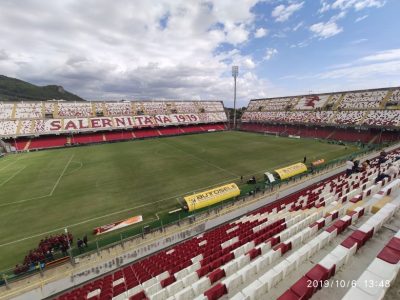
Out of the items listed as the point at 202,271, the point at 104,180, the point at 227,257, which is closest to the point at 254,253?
the point at 227,257

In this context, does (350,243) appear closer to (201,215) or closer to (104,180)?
(201,215)

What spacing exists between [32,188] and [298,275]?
1325 inches

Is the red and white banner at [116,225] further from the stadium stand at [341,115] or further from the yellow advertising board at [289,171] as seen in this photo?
the stadium stand at [341,115]

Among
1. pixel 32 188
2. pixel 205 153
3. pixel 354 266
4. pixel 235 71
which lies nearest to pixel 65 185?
pixel 32 188

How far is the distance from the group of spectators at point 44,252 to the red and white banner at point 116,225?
2.84 metres

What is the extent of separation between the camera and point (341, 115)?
6231 cm

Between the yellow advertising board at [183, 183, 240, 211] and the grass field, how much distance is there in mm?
2899

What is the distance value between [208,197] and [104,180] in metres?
17.3

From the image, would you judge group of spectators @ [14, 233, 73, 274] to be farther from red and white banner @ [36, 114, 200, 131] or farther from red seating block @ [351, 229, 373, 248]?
red and white banner @ [36, 114, 200, 131]

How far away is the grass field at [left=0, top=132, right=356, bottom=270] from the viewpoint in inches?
792

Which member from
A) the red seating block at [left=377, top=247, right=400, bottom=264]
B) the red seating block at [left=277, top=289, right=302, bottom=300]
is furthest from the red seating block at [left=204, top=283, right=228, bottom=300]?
the red seating block at [left=377, top=247, right=400, bottom=264]

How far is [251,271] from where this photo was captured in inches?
309

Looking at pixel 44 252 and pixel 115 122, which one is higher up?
pixel 115 122

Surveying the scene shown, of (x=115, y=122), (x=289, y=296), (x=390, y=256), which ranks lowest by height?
(x=289, y=296)
